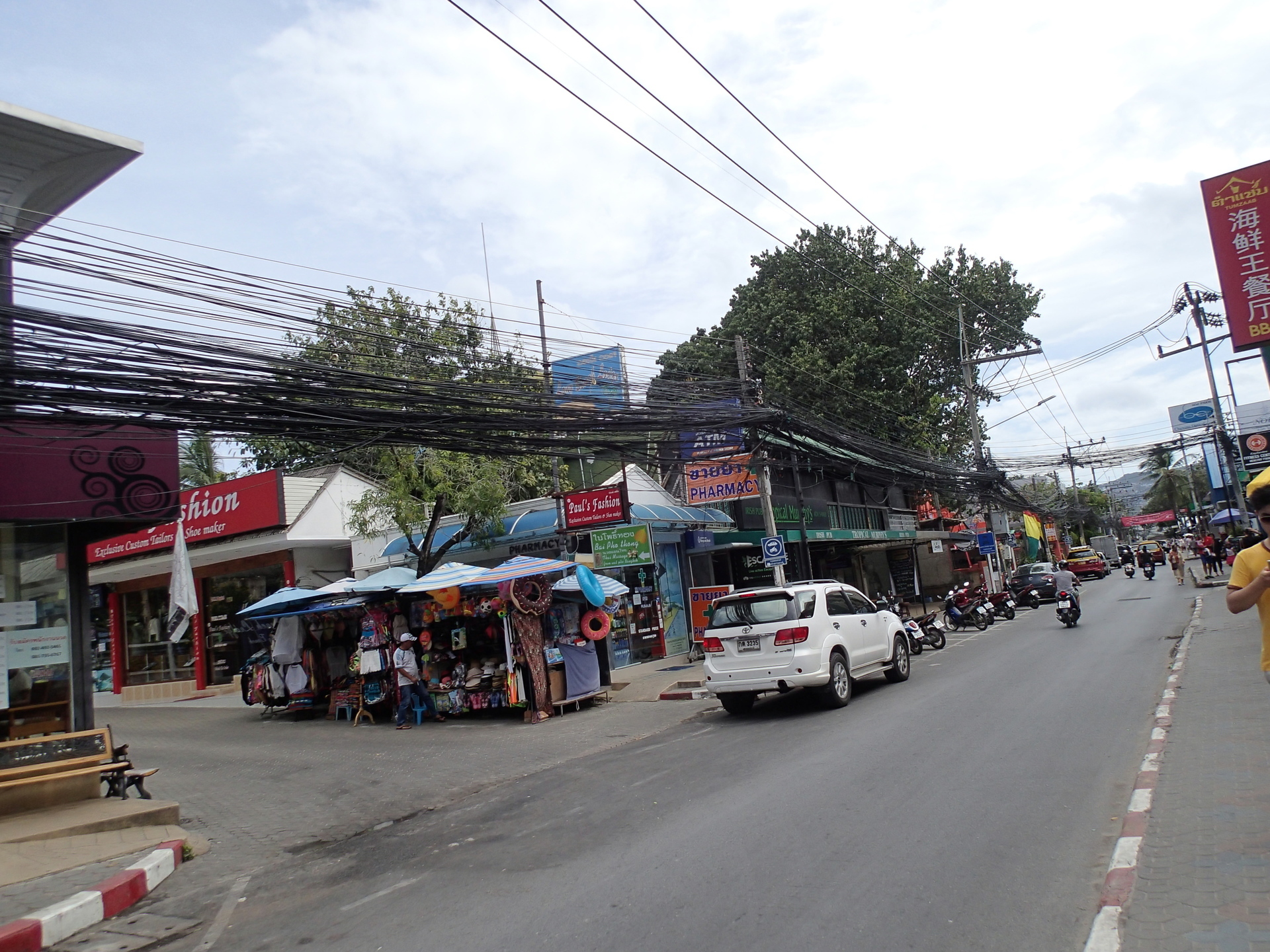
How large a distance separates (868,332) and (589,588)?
19.6 metres

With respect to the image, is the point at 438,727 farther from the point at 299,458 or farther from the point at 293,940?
the point at 299,458

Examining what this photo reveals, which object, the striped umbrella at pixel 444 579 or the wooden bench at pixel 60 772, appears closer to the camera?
the wooden bench at pixel 60 772

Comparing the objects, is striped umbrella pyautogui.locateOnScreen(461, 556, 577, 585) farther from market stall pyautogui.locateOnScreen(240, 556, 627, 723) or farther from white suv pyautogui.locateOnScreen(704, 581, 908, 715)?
white suv pyautogui.locateOnScreen(704, 581, 908, 715)

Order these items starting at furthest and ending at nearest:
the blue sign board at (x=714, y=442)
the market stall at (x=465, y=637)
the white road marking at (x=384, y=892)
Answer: the blue sign board at (x=714, y=442), the market stall at (x=465, y=637), the white road marking at (x=384, y=892)

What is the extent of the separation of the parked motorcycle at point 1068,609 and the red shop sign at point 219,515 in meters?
18.9

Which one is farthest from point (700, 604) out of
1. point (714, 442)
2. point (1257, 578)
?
point (1257, 578)

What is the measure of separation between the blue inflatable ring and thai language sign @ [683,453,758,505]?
572cm

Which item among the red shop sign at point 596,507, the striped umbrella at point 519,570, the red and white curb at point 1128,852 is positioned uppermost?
the red shop sign at point 596,507

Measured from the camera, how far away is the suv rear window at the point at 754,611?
11.9 meters

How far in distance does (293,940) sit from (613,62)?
8229mm

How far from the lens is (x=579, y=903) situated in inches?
206

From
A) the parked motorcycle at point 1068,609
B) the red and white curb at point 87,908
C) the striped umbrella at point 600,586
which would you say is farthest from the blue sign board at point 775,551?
the red and white curb at point 87,908

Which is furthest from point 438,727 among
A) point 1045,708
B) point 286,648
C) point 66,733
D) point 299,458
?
point 299,458

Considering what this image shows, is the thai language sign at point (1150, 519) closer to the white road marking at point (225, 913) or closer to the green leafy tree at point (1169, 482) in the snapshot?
the green leafy tree at point (1169, 482)
